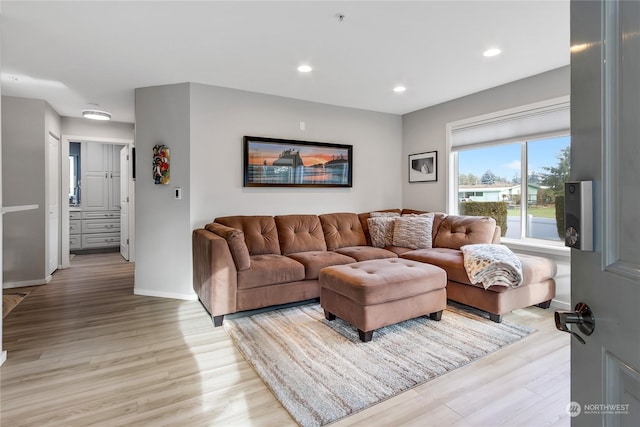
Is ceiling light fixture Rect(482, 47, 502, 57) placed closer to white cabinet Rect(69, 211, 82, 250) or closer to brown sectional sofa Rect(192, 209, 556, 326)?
brown sectional sofa Rect(192, 209, 556, 326)

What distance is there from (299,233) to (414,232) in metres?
1.39

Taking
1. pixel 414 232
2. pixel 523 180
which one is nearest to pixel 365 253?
pixel 414 232

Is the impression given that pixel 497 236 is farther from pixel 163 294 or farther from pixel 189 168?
pixel 163 294

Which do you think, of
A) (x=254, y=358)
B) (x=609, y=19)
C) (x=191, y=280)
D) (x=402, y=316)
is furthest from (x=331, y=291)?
(x=609, y=19)

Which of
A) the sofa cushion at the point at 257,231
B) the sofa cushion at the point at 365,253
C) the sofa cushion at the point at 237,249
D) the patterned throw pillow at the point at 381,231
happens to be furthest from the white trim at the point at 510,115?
the sofa cushion at the point at 237,249

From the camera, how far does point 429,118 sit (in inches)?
184

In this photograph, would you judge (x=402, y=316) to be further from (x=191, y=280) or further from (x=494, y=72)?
(x=494, y=72)

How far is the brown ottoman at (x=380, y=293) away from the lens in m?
2.48

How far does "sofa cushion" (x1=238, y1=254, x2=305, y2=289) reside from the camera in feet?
9.73

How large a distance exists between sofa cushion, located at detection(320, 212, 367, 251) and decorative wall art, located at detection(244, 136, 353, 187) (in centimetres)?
47

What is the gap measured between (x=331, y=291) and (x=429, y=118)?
122 inches

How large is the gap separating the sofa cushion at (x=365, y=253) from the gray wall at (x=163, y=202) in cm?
177

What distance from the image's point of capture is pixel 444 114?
4.44 meters

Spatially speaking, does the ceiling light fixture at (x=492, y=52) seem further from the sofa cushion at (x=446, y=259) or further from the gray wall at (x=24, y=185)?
the gray wall at (x=24, y=185)
